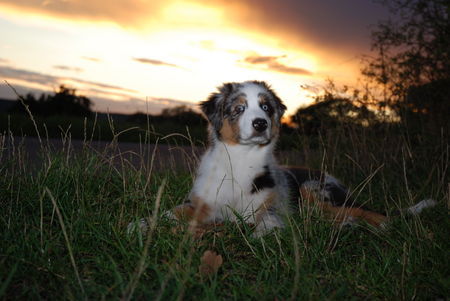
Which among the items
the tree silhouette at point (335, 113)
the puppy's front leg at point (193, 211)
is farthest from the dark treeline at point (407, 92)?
the puppy's front leg at point (193, 211)

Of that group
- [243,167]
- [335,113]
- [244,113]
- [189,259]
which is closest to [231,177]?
[243,167]

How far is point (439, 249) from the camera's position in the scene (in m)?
3.24

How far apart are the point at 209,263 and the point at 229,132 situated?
5.61ft

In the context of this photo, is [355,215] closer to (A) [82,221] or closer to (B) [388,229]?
(B) [388,229]

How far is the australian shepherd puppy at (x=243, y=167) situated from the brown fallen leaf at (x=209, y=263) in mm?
1061

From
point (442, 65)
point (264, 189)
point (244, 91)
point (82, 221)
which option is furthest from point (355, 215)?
point (442, 65)

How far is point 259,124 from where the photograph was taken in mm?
3918

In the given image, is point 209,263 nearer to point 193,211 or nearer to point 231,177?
point 193,211

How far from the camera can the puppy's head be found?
157 inches

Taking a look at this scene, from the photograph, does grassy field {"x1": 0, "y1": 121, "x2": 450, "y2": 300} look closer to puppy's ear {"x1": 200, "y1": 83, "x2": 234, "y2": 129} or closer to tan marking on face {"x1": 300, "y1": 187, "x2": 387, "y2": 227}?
tan marking on face {"x1": 300, "y1": 187, "x2": 387, "y2": 227}

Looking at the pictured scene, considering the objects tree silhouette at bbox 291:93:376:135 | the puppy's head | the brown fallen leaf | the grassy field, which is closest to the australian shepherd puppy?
the puppy's head

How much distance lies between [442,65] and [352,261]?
595cm

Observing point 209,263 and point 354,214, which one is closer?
point 209,263

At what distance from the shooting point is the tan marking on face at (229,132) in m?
4.11
